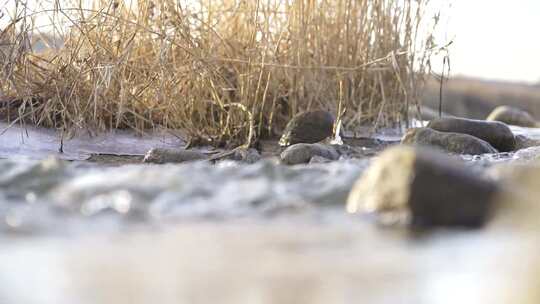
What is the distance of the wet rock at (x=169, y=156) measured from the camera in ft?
10.2

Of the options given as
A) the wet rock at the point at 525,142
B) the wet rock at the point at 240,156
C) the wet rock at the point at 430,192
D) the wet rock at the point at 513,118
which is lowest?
the wet rock at the point at 513,118

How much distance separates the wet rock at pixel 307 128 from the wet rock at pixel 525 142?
38.3 inches

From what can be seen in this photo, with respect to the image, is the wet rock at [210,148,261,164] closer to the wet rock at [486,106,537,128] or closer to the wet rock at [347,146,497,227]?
the wet rock at [347,146,497,227]

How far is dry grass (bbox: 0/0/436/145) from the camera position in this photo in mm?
3361

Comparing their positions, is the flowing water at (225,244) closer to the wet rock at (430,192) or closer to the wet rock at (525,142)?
the wet rock at (430,192)

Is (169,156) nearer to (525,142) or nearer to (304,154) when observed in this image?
(304,154)

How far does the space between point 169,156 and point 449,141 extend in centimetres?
124

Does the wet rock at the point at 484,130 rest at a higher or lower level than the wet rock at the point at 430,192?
lower

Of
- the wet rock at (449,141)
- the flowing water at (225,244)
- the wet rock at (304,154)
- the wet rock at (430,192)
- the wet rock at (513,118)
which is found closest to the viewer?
the flowing water at (225,244)

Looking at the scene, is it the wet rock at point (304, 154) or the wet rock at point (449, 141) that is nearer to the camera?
the wet rock at point (304, 154)

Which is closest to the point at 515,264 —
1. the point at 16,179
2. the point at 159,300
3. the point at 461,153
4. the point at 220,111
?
the point at 159,300

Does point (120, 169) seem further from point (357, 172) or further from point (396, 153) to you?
point (396, 153)

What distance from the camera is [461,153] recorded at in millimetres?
3422

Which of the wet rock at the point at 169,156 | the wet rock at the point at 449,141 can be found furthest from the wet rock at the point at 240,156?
the wet rock at the point at 449,141
